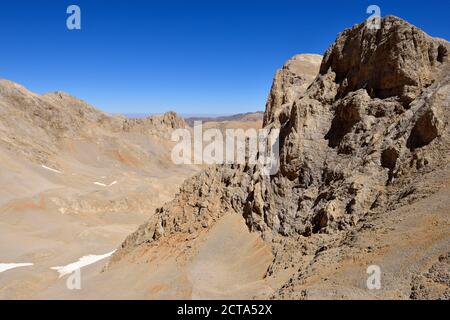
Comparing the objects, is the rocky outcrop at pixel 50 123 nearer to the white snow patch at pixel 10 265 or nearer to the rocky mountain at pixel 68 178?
the rocky mountain at pixel 68 178

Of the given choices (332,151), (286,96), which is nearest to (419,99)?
(332,151)

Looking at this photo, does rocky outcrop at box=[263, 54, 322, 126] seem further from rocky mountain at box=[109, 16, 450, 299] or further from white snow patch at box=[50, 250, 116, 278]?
white snow patch at box=[50, 250, 116, 278]

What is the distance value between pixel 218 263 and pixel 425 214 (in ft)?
21.5

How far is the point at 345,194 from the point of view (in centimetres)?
1135

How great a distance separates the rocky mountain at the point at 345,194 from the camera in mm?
8734

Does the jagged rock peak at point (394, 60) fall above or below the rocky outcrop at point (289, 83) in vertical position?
below

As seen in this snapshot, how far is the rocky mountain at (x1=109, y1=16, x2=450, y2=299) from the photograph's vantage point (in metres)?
8.73

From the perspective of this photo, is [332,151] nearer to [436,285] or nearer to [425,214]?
[425,214]

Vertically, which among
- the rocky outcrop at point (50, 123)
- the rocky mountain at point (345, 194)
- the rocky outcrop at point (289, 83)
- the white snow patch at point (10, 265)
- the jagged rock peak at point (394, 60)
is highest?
the rocky outcrop at point (50, 123)

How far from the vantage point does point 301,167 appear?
13.5 m

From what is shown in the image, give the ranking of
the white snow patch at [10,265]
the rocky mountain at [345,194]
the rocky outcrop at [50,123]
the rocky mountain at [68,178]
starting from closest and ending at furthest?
the rocky mountain at [345,194] → the white snow patch at [10,265] → the rocky mountain at [68,178] → the rocky outcrop at [50,123]

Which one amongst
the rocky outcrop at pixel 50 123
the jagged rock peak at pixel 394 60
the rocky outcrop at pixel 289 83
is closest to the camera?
the jagged rock peak at pixel 394 60

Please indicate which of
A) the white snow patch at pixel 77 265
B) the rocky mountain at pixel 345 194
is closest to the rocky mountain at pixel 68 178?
the white snow patch at pixel 77 265

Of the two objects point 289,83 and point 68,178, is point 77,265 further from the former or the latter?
point 68,178
